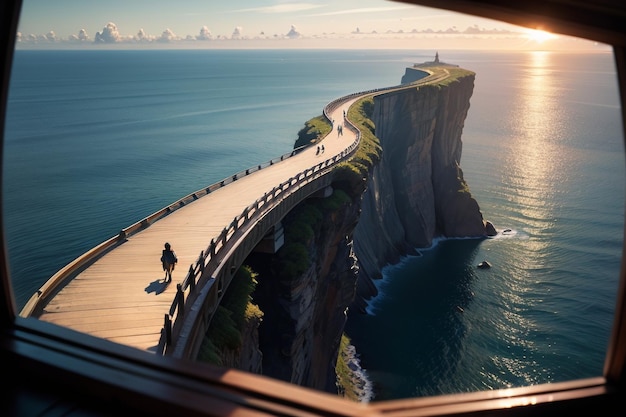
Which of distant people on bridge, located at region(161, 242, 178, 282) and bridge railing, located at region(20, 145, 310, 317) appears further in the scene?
distant people on bridge, located at region(161, 242, 178, 282)

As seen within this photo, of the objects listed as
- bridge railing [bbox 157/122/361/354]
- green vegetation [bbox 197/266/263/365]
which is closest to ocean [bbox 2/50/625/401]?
bridge railing [bbox 157/122/361/354]

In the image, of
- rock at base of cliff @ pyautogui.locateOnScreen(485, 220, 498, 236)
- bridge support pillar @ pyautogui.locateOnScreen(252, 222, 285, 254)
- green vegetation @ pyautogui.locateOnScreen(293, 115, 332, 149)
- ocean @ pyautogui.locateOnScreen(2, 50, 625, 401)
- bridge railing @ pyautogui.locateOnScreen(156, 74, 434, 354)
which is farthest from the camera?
rock at base of cliff @ pyautogui.locateOnScreen(485, 220, 498, 236)

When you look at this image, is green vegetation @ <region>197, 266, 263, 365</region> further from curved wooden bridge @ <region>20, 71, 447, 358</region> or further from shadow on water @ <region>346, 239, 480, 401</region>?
shadow on water @ <region>346, 239, 480, 401</region>

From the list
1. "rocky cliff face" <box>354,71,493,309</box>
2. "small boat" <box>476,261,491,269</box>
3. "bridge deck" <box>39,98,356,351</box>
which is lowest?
"small boat" <box>476,261,491,269</box>

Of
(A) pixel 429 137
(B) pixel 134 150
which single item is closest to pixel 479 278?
(A) pixel 429 137

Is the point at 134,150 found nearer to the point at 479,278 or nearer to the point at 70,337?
the point at 479,278
